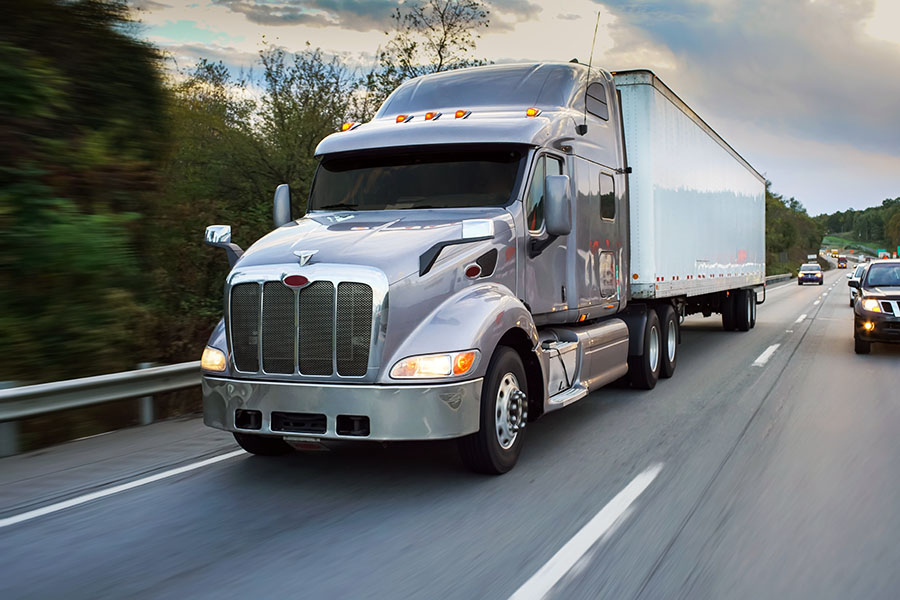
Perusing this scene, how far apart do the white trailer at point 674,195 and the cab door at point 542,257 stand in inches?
108

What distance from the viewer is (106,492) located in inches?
229

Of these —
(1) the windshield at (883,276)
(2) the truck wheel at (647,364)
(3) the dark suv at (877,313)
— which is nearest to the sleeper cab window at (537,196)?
(2) the truck wheel at (647,364)

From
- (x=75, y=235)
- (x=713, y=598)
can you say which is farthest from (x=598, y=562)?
(x=75, y=235)

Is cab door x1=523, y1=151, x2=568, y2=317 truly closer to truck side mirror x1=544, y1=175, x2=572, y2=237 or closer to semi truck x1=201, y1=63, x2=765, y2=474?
semi truck x1=201, y1=63, x2=765, y2=474

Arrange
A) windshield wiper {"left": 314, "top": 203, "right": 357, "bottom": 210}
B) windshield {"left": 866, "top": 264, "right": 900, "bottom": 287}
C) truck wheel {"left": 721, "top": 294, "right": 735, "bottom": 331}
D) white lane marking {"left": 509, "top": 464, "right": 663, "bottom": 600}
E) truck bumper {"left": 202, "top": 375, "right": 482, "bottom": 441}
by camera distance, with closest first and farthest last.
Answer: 1. white lane marking {"left": 509, "top": 464, "right": 663, "bottom": 600}
2. truck bumper {"left": 202, "top": 375, "right": 482, "bottom": 441}
3. windshield wiper {"left": 314, "top": 203, "right": 357, "bottom": 210}
4. windshield {"left": 866, "top": 264, "right": 900, "bottom": 287}
5. truck wheel {"left": 721, "top": 294, "right": 735, "bottom": 331}

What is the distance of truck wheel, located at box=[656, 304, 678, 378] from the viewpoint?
11.3 m

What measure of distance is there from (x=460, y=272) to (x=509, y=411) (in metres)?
1.14

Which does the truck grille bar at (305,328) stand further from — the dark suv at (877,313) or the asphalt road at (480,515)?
the dark suv at (877,313)

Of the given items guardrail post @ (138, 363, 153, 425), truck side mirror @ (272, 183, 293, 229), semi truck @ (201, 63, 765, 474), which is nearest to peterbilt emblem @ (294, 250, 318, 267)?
semi truck @ (201, 63, 765, 474)

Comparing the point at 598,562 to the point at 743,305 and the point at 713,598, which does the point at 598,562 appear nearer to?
the point at 713,598

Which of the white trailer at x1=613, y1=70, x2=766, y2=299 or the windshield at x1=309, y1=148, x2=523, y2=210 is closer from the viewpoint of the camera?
the windshield at x1=309, y1=148, x2=523, y2=210

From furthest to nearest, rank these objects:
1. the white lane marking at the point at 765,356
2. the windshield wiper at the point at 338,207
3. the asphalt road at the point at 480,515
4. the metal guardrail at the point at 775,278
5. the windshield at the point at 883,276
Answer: the metal guardrail at the point at 775,278 → the windshield at the point at 883,276 → the white lane marking at the point at 765,356 → the windshield wiper at the point at 338,207 → the asphalt road at the point at 480,515

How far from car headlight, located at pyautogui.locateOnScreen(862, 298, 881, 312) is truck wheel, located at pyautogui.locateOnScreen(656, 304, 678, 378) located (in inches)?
160

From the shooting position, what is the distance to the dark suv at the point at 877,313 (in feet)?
44.1
